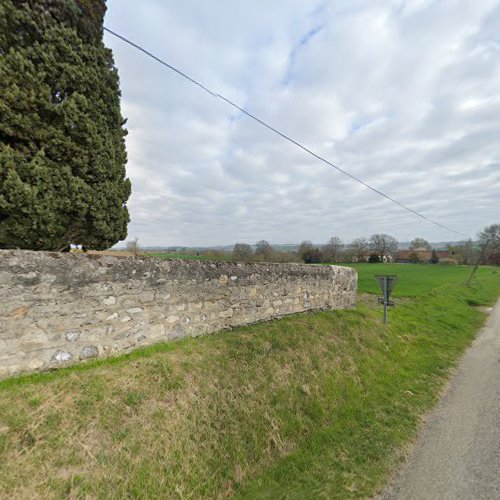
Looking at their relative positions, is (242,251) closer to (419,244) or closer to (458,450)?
(458,450)

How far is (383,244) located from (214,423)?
80260 millimetres

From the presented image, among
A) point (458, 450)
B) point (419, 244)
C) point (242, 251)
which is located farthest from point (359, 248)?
point (458, 450)

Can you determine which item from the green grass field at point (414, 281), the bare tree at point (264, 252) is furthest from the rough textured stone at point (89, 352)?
the bare tree at point (264, 252)

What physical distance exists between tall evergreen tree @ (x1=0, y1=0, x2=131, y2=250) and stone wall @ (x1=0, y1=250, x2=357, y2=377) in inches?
41.9

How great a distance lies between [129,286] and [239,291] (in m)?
2.40

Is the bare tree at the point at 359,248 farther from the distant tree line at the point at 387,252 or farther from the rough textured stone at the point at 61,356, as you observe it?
the rough textured stone at the point at 61,356

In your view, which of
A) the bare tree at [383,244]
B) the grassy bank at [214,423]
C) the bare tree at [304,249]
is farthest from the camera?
the bare tree at [383,244]

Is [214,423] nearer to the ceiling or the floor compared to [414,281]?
nearer to the ceiling

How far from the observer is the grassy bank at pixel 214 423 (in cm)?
258

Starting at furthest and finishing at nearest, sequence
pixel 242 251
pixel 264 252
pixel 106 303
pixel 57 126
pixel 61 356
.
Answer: pixel 264 252 < pixel 242 251 < pixel 57 126 < pixel 106 303 < pixel 61 356

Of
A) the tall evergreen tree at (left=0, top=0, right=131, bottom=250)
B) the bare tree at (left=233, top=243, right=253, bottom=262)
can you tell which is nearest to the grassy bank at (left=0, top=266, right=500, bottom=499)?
the tall evergreen tree at (left=0, top=0, right=131, bottom=250)

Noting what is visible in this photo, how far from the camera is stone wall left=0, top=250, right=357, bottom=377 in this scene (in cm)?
312

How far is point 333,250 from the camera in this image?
62.7 metres

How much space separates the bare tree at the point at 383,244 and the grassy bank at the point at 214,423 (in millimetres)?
74520
